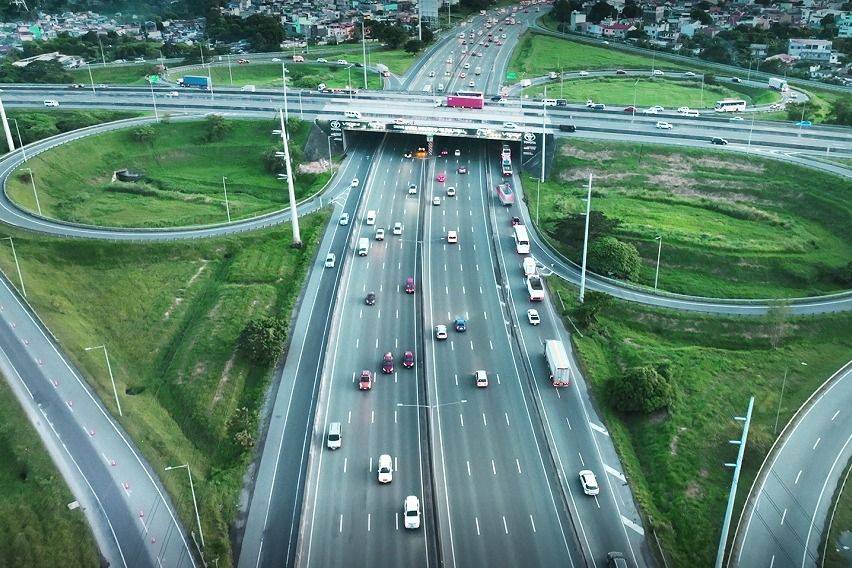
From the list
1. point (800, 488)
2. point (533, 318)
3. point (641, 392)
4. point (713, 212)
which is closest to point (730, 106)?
point (713, 212)

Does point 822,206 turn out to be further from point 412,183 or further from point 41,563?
point 41,563

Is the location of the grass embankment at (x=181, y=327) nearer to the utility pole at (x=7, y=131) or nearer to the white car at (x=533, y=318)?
the white car at (x=533, y=318)

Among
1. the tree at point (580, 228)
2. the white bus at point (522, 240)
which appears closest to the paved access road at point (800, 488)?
the tree at point (580, 228)

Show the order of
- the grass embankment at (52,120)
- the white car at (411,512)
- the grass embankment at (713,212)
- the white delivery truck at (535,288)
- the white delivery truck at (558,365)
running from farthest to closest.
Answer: the grass embankment at (52,120) → the grass embankment at (713,212) → the white delivery truck at (535,288) → the white delivery truck at (558,365) → the white car at (411,512)

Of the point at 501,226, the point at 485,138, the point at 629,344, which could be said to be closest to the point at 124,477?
the point at 629,344

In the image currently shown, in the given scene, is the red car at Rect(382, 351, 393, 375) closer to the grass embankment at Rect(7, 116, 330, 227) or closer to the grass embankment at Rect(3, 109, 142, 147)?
the grass embankment at Rect(7, 116, 330, 227)

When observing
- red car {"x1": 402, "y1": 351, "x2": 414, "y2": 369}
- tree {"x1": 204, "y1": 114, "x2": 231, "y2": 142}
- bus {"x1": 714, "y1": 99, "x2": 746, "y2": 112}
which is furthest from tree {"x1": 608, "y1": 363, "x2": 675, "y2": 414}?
bus {"x1": 714, "y1": 99, "x2": 746, "y2": 112}

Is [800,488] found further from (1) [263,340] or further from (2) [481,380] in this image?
(1) [263,340]
